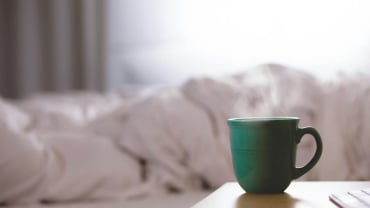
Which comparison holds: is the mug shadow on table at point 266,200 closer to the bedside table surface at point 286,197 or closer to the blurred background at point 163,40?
the bedside table surface at point 286,197

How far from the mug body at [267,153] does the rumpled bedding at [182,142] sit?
20.7 inches

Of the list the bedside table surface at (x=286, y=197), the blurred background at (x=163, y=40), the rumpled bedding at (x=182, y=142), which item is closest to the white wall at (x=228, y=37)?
the blurred background at (x=163, y=40)

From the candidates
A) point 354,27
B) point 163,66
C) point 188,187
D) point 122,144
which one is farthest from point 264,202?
point 163,66

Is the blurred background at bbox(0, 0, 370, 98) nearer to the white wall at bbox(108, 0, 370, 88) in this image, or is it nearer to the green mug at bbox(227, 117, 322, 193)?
the white wall at bbox(108, 0, 370, 88)

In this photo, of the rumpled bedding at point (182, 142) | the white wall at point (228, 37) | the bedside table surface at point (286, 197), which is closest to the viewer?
the bedside table surface at point (286, 197)

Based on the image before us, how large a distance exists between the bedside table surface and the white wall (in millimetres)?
802

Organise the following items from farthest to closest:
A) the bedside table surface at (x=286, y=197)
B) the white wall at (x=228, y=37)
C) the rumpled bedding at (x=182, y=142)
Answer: the white wall at (x=228, y=37) < the rumpled bedding at (x=182, y=142) < the bedside table surface at (x=286, y=197)

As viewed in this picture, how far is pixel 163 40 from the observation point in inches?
97.0

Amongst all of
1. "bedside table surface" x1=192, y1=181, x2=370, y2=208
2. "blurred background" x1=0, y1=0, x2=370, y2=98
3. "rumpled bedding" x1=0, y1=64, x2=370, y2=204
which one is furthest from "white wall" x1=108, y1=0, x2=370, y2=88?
"bedside table surface" x1=192, y1=181, x2=370, y2=208

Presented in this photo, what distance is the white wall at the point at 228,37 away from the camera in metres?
1.55

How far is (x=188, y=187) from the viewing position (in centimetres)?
123

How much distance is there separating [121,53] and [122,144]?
1.43 m

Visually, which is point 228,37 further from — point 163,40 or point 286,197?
point 286,197

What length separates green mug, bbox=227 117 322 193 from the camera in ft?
1.84
